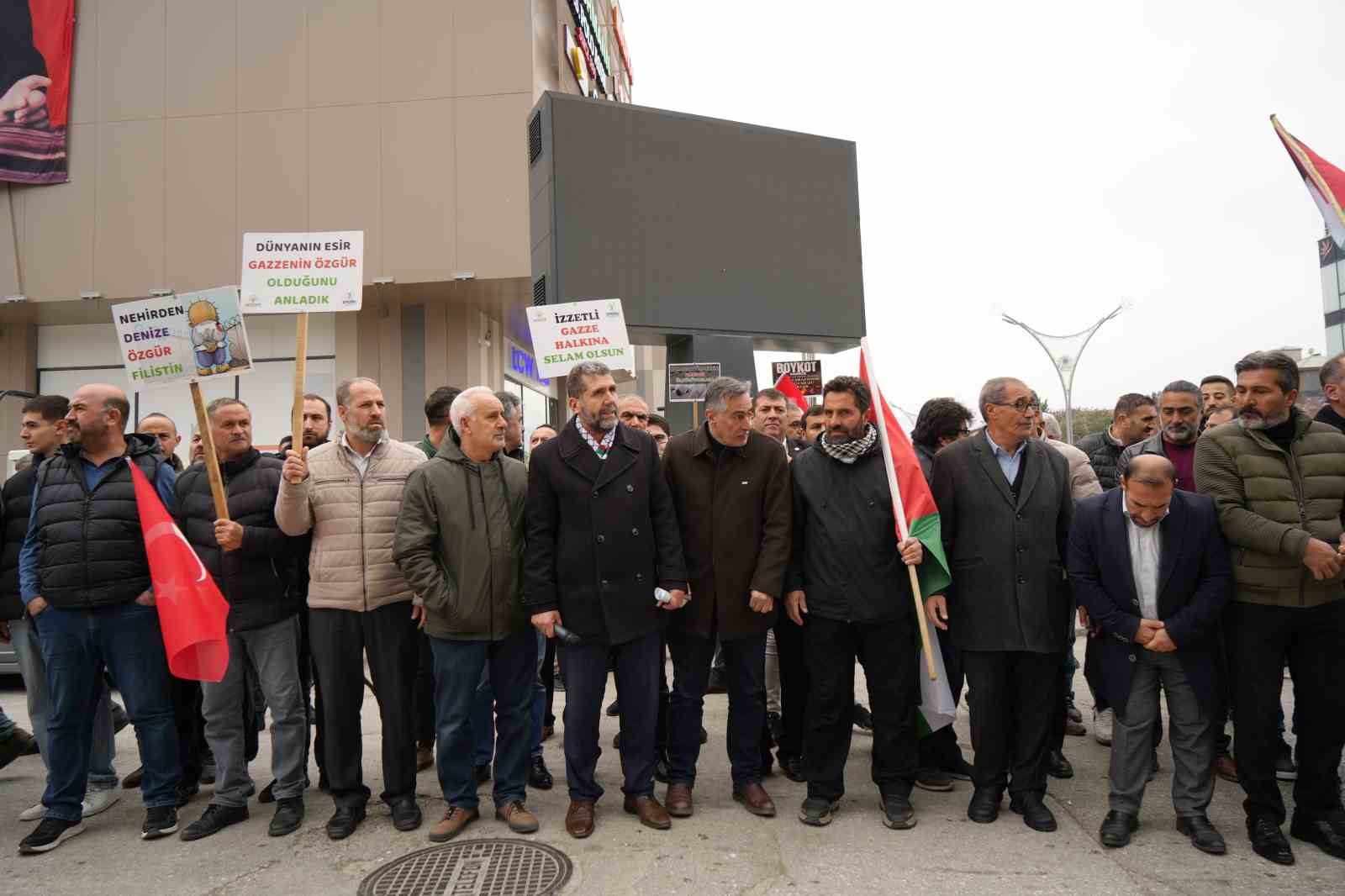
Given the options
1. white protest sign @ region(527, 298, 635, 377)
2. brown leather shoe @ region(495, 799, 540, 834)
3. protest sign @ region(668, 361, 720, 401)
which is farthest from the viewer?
protest sign @ region(668, 361, 720, 401)

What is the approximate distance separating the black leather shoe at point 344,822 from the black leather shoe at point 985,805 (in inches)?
122

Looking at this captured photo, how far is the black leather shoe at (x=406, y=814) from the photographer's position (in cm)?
456

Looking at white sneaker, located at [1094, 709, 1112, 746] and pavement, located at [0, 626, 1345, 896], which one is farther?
white sneaker, located at [1094, 709, 1112, 746]

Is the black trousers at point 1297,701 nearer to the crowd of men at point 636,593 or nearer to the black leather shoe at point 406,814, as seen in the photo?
the crowd of men at point 636,593

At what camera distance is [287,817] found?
4629 mm

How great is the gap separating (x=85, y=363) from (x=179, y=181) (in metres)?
5.18

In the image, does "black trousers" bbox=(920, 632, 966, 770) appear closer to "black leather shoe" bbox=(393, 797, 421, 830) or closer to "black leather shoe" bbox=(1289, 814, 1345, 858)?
"black leather shoe" bbox=(1289, 814, 1345, 858)

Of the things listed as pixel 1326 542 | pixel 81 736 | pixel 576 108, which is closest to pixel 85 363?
pixel 576 108

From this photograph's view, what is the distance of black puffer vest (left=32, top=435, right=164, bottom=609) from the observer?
4.64 meters

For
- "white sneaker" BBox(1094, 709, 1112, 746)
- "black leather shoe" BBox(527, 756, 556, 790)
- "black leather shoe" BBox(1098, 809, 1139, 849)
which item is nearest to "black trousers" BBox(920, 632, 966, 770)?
"black leather shoe" BBox(1098, 809, 1139, 849)

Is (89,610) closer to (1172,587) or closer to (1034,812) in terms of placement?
(1034,812)

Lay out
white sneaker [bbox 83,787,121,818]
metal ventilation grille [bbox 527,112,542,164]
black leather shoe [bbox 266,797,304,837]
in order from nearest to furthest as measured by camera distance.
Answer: black leather shoe [bbox 266,797,304,837] < white sneaker [bbox 83,787,121,818] < metal ventilation grille [bbox 527,112,542,164]

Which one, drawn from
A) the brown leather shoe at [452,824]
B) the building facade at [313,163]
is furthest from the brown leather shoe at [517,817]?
the building facade at [313,163]

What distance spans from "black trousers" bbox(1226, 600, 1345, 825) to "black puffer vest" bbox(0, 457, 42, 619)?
20.8 ft
